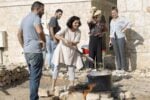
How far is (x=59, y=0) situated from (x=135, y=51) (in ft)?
11.8

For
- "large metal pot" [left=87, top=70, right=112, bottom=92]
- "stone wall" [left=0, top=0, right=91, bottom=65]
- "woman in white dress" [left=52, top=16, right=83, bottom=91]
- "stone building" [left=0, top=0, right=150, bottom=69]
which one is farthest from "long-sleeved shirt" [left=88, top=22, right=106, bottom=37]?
"large metal pot" [left=87, top=70, right=112, bottom=92]

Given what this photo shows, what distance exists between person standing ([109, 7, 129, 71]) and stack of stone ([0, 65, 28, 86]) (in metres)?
2.48

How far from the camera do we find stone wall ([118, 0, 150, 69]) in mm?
13031

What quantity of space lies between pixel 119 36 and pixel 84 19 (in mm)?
2688

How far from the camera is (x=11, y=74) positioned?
1193cm

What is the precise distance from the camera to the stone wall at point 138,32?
13031mm

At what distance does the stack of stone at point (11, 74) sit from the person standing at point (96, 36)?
1796 mm

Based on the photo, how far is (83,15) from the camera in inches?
602

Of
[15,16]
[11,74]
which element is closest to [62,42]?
[11,74]

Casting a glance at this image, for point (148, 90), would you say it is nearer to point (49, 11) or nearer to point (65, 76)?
point (65, 76)

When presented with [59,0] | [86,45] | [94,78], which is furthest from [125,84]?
[59,0]

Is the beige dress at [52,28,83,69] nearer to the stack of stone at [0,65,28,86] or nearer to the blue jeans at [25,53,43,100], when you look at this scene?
the blue jeans at [25,53,43,100]

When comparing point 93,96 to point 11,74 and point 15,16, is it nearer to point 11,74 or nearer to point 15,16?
point 11,74

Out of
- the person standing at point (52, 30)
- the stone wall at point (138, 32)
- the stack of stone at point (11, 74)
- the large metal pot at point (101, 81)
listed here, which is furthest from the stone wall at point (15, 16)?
the large metal pot at point (101, 81)
